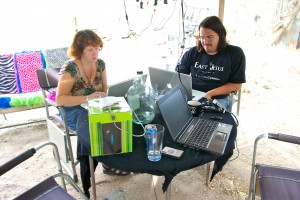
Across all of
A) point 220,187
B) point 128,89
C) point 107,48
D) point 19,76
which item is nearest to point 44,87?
point 19,76

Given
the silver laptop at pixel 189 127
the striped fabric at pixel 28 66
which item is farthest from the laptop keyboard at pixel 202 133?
the striped fabric at pixel 28 66

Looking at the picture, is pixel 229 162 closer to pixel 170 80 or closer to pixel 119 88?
pixel 170 80

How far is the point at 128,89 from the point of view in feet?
4.76

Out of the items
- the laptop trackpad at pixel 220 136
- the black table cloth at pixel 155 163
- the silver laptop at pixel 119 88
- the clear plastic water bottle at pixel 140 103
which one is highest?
the silver laptop at pixel 119 88

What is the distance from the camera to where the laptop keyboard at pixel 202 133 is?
1119 mm

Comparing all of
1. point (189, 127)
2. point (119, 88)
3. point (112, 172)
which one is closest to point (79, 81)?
point (119, 88)

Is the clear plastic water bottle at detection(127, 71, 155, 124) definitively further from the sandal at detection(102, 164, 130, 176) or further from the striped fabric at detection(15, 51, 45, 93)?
the striped fabric at detection(15, 51, 45, 93)

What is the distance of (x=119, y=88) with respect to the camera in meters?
1.39

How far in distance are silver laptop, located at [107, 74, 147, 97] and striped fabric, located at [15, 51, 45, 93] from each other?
1.53 meters

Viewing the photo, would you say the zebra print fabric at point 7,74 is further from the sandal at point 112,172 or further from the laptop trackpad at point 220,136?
the laptop trackpad at point 220,136

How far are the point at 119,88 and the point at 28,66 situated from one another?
62.6 inches

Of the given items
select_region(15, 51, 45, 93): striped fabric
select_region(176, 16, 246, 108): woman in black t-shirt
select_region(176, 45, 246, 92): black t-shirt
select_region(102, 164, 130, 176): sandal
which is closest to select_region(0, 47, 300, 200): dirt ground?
select_region(102, 164, 130, 176): sandal

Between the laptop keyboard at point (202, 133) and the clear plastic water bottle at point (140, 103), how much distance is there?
0.25 metres

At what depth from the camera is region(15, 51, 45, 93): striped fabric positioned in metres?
2.48
